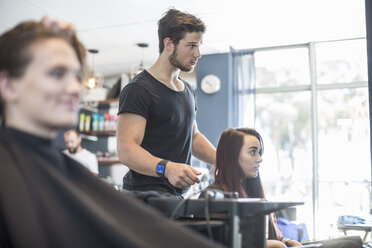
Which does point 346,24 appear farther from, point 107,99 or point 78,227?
point 78,227

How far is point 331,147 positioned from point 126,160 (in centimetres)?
471

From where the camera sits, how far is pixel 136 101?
6.14 feet

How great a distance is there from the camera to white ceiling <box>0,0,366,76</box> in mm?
4551

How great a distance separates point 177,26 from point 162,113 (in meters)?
0.44

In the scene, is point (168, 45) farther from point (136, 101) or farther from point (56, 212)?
point (56, 212)

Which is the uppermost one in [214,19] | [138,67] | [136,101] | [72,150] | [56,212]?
[214,19]

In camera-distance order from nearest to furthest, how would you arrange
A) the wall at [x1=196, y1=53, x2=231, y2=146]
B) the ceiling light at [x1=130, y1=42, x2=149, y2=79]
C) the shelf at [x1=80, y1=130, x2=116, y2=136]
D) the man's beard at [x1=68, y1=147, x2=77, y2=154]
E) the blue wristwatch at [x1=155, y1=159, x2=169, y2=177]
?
the blue wristwatch at [x1=155, y1=159, x2=169, y2=177]
the man's beard at [x1=68, y1=147, x2=77, y2=154]
the ceiling light at [x1=130, y1=42, x2=149, y2=79]
the wall at [x1=196, y1=53, x2=231, y2=146]
the shelf at [x1=80, y1=130, x2=116, y2=136]

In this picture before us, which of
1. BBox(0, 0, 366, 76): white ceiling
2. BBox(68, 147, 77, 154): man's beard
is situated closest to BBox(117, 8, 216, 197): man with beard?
BBox(0, 0, 366, 76): white ceiling

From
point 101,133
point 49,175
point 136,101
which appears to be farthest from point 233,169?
point 101,133

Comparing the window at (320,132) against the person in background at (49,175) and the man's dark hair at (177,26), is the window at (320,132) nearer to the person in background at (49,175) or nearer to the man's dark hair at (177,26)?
the man's dark hair at (177,26)

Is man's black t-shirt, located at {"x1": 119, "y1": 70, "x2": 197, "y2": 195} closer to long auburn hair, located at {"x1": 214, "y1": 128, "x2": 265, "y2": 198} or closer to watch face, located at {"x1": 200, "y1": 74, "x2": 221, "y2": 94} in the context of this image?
long auburn hair, located at {"x1": 214, "y1": 128, "x2": 265, "y2": 198}

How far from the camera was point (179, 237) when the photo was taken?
2.72 ft

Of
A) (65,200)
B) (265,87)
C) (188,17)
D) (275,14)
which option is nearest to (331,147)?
(265,87)

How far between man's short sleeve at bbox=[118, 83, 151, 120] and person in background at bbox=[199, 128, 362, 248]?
0.57 metres
